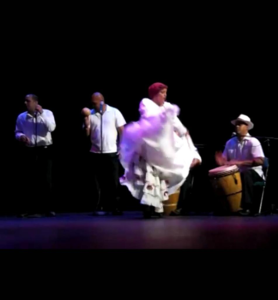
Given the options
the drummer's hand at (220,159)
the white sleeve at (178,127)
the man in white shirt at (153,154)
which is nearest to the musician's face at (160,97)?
the man in white shirt at (153,154)

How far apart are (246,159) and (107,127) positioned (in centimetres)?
156

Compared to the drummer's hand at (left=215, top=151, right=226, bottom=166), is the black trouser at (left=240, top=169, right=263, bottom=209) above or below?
below

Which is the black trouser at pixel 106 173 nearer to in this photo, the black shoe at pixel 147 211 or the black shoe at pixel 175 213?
the black shoe at pixel 175 213

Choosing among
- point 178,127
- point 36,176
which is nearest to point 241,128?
point 178,127

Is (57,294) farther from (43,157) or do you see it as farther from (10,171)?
(10,171)

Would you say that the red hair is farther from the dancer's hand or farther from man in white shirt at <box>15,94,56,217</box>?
the dancer's hand

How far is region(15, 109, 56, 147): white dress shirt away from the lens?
23.7 ft

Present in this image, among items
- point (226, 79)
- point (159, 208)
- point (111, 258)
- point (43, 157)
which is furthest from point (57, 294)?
point (226, 79)

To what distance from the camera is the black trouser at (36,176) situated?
7301 millimetres

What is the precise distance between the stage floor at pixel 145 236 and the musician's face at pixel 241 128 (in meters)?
1.55

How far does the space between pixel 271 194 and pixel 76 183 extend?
2405 millimetres

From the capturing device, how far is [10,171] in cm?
827

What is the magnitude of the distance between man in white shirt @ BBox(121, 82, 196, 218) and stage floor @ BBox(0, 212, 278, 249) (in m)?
0.64

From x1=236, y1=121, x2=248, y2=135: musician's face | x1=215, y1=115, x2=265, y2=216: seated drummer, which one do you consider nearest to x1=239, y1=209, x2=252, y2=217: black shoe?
x1=215, y1=115, x2=265, y2=216: seated drummer
